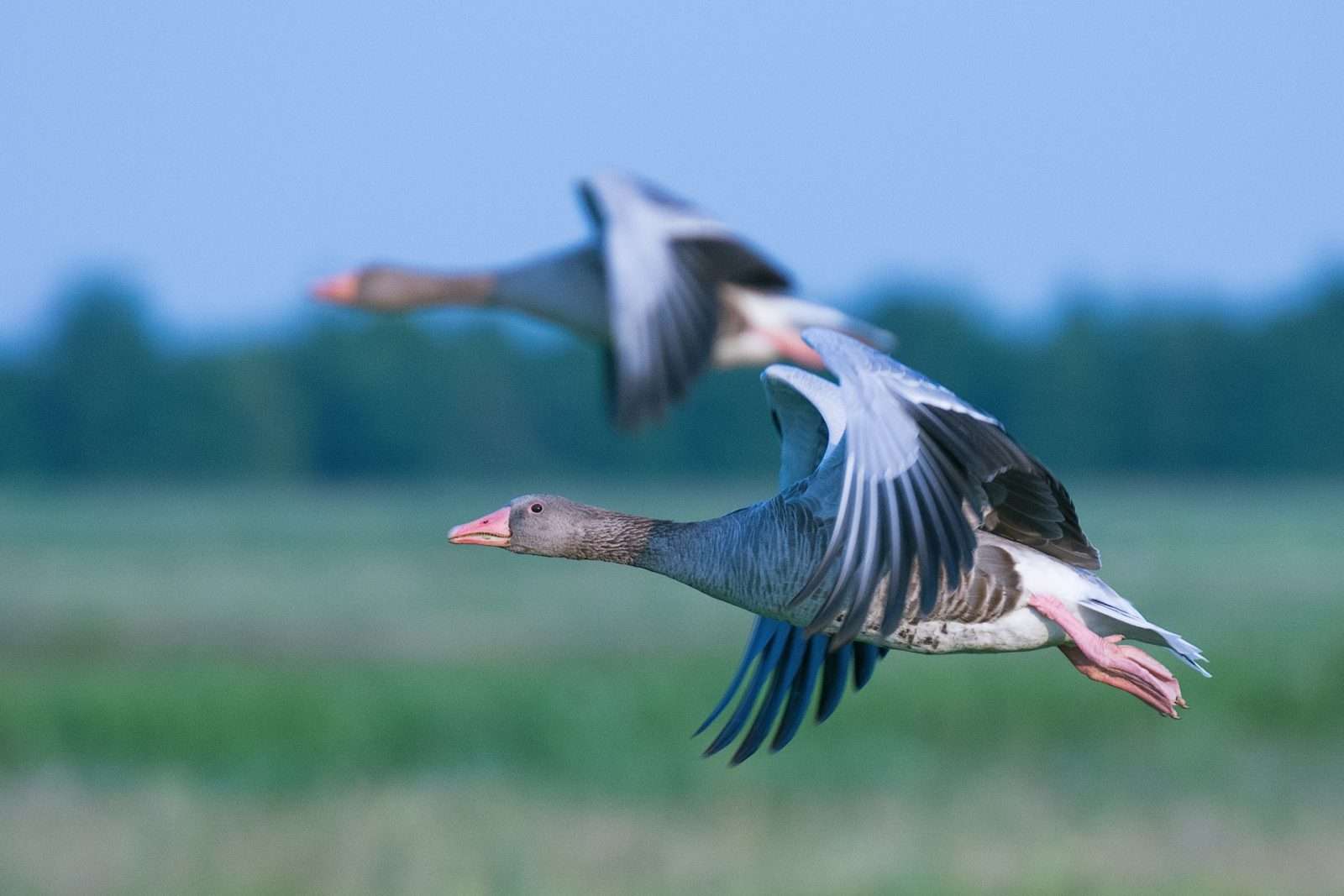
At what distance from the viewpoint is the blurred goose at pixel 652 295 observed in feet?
45.3

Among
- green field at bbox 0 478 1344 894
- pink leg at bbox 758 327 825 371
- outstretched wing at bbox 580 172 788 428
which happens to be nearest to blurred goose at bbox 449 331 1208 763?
outstretched wing at bbox 580 172 788 428

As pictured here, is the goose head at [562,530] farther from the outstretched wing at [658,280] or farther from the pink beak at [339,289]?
the pink beak at [339,289]

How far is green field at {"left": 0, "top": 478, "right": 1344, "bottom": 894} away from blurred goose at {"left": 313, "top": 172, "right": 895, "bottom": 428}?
6423 millimetres

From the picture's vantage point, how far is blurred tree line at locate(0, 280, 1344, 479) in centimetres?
11081

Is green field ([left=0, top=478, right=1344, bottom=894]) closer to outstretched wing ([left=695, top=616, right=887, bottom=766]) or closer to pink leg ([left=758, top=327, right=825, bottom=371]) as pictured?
pink leg ([left=758, top=327, right=825, bottom=371])

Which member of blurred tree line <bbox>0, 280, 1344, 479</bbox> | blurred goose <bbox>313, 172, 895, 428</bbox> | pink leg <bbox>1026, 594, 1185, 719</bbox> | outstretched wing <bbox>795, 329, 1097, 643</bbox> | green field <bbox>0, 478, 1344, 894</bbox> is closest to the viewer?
outstretched wing <bbox>795, 329, 1097, 643</bbox>

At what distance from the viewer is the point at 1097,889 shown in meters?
18.6

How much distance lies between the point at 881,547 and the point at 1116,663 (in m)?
1.33

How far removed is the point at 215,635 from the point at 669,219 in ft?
76.2

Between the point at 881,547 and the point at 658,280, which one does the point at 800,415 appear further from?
the point at 658,280

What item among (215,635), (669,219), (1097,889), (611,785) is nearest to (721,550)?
(669,219)

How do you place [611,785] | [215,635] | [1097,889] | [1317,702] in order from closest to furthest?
[1097,889] < [611,785] < [1317,702] < [215,635]

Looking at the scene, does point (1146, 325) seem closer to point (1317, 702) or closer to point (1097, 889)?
point (1317, 702)

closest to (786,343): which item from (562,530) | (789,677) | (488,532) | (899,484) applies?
(789,677)
